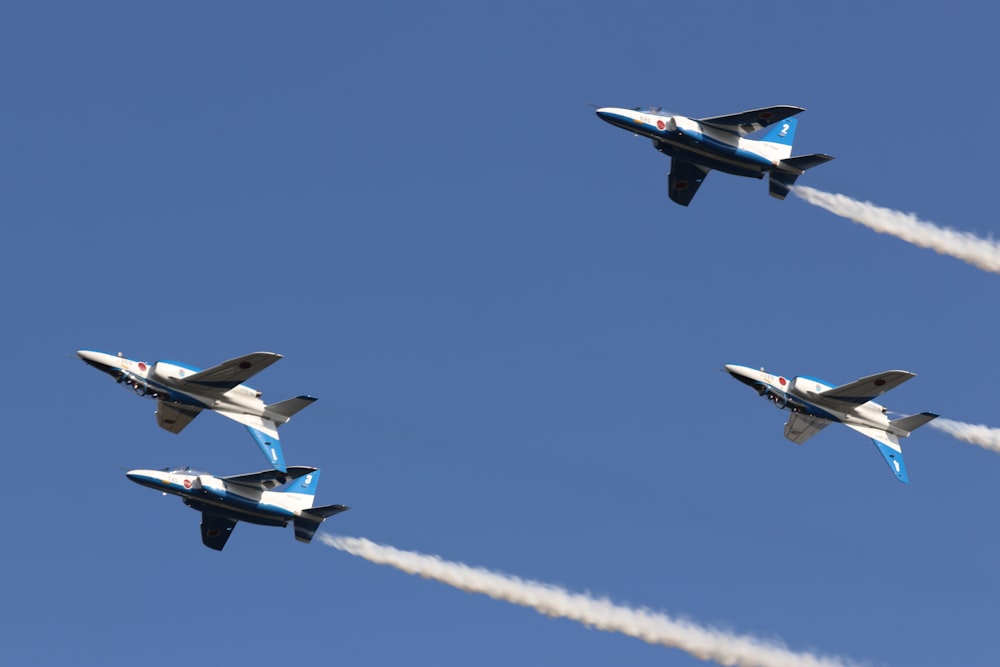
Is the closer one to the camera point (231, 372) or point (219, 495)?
point (219, 495)

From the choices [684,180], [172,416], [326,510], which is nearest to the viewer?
[326,510]

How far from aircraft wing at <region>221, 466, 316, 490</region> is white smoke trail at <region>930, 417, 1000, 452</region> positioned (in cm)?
3205

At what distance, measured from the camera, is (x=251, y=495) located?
9225 cm

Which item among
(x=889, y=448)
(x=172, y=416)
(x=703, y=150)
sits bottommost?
(x=172, y=416)

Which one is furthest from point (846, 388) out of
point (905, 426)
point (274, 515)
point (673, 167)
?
point (274, 515)

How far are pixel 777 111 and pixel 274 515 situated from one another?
32502mm

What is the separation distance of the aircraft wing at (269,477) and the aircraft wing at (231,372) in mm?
5127

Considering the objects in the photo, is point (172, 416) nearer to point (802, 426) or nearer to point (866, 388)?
point (802, 426)

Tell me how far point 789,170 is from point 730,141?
3579 millimetres

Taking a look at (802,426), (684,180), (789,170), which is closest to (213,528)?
(802,426)

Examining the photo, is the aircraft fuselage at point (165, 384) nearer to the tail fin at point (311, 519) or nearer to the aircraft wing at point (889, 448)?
the tail fin at point (311, 519)

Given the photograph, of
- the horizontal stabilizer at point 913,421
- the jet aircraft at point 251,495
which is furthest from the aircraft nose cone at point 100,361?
the horizontal stabilizer at point 913,421

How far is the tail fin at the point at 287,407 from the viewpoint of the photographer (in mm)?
96125

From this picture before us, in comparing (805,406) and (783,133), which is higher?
(783,133)
